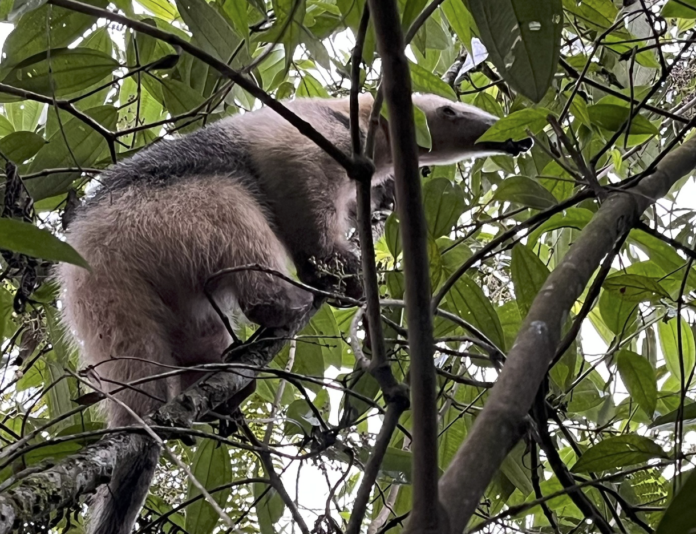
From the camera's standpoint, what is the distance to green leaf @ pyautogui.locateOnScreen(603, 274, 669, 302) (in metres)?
1.74

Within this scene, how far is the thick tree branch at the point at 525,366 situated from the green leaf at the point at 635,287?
0.27 m

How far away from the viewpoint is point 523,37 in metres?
1.21

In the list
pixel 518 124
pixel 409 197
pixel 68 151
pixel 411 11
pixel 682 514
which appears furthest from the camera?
pixel 68 151

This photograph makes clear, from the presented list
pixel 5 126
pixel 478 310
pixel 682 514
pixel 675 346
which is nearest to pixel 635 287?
pixel 478 310

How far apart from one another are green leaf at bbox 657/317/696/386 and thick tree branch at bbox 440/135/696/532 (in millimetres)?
664

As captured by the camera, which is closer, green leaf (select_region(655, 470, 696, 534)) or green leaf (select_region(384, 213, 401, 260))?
green leaf (select_region(655, 470, 696, 534))

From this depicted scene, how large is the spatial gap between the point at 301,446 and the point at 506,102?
6.61 feet

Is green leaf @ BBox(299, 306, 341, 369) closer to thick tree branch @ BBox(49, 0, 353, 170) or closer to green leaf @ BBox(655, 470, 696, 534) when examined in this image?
thick tree branch @ BBox(49, 0, 353, 170)

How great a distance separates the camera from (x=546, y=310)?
3.78 ft

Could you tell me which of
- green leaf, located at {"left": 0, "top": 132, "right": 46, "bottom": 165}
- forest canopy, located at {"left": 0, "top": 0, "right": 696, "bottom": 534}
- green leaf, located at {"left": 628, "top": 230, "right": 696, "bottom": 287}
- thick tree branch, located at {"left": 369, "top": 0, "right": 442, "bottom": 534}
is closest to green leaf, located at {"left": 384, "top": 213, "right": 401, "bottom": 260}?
forest canopy, located at {"left": 0, "top": 0, "right": 696, "bottom": 534}

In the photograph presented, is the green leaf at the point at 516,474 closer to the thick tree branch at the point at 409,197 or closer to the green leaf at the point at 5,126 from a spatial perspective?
the thick tree branch at the point at 409,197

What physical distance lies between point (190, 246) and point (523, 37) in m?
1.46

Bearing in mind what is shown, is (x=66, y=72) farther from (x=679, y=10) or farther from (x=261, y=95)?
(x=679, y=10)

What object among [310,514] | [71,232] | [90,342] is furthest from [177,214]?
[310,514]
